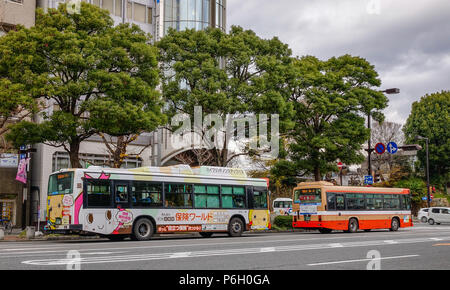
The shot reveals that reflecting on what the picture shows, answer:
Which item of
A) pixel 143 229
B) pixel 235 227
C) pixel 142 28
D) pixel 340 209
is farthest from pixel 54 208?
pixel 142 28

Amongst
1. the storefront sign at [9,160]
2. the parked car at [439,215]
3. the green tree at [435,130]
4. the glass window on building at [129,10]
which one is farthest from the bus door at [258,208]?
the green tree at [435,130]

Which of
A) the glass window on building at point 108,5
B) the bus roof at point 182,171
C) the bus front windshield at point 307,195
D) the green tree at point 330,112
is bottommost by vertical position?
the bus front windshield at point 307,195

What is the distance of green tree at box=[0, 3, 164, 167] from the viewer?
2198 cm

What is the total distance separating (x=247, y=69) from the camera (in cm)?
2902

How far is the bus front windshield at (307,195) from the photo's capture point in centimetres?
2714

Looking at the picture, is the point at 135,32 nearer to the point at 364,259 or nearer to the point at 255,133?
the point at 255,133

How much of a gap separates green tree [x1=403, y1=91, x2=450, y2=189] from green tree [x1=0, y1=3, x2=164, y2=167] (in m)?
46.7

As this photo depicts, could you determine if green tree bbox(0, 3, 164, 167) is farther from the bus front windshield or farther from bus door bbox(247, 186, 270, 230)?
the bus front windshield

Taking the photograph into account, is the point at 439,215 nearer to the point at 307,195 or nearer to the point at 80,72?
the point at 307,195

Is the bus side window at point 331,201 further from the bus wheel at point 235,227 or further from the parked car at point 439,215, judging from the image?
the parked car at point 439,215

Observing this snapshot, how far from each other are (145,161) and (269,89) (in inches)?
649

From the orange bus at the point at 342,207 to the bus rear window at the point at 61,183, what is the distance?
44.5 feet

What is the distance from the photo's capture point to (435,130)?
61.4m
